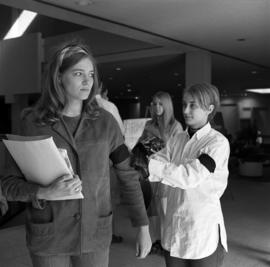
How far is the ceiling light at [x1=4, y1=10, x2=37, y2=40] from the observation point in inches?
459

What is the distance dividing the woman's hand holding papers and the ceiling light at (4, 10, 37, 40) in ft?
37.1

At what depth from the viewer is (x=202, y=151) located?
71.4 inches

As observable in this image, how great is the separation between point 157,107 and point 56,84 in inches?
81.1

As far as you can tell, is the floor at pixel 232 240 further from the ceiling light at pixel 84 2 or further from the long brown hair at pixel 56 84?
the ceiling light at pixel 84 2

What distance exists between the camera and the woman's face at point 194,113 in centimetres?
194

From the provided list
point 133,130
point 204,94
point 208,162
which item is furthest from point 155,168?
point 133,130

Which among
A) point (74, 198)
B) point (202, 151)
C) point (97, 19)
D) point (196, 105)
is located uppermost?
point (97, 19)

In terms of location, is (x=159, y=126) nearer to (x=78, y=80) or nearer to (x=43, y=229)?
(x=78, y=80)

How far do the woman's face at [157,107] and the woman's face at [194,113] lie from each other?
54.0 inches

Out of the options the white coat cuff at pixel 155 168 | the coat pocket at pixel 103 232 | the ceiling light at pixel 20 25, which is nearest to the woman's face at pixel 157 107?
the white coat cuff at pixel 155 168

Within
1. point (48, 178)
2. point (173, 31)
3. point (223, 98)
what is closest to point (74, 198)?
point (48, 178)

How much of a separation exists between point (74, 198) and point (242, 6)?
452cm

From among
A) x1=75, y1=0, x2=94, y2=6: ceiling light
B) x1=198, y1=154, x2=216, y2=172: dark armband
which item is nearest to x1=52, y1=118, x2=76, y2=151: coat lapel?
x1=198, y1=154, x2=216, y2=172: dark armband

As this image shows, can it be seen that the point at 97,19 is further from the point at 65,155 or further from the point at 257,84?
the point at 257,84
